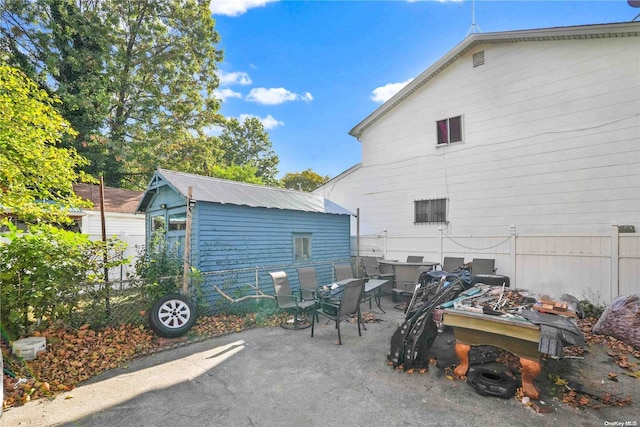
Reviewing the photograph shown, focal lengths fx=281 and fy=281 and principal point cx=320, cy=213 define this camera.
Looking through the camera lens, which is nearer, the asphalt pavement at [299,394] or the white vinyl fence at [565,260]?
the asphalt pavement at [299,394]

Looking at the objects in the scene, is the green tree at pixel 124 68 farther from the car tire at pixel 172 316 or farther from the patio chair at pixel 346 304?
the patio chair at pixel 346 304

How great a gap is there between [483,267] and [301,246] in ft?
16.5

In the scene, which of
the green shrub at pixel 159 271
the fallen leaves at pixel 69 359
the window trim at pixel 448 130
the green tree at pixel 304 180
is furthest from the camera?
the green tree at pixel 304 180

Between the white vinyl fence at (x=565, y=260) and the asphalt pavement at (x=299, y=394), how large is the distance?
8.49 ft

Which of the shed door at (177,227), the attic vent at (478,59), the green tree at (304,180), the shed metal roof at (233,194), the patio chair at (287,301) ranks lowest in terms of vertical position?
the patio chair at (287,301)

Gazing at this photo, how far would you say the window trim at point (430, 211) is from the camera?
916 centimetres

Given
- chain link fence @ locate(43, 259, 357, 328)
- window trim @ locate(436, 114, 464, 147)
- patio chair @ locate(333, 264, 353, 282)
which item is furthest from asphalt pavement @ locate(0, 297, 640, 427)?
window trim @ locate(436, 114, 464, 147)

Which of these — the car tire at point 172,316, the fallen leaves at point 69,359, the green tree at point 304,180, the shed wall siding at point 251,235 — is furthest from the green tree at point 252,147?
the fallen leaves at point 69,359

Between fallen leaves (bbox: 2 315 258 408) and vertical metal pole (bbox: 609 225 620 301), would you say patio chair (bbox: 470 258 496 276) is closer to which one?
vertical metal pole (bbox: 609 225 620 301)

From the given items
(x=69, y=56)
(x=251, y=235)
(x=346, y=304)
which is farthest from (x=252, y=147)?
(x=346, y=304)

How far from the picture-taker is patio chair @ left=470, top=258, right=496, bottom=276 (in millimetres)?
7496

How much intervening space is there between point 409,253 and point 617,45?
Result: 23.8 ft

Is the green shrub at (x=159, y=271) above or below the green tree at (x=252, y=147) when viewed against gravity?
below

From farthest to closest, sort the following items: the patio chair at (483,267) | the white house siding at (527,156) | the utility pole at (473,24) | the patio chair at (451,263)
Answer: the utility pole at (473,24), the patio chair at (451,263), the patio chair at (483,267), the white house siding at (527,156)
